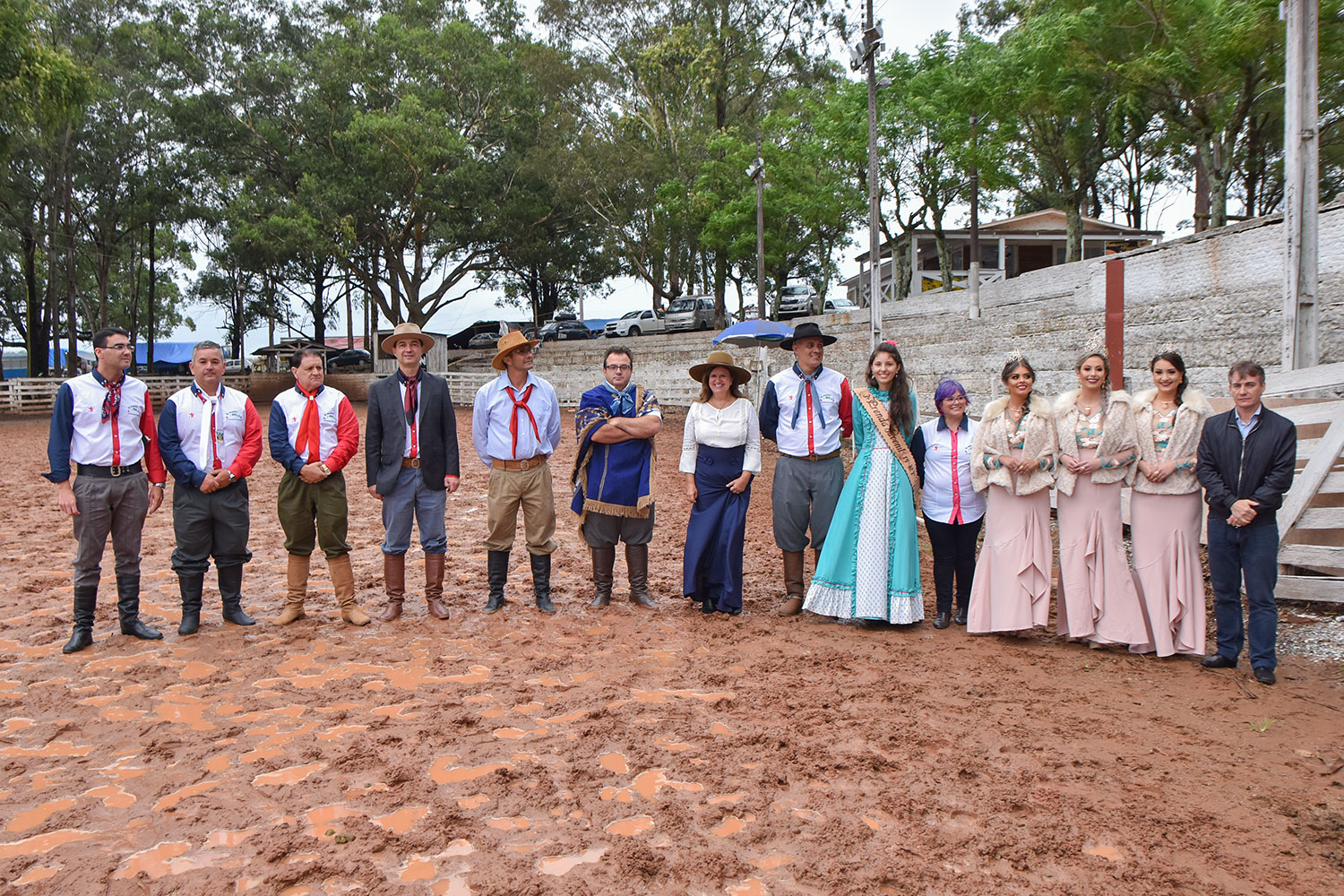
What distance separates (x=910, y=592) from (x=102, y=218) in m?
35.9

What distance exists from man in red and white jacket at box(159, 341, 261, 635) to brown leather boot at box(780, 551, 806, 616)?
10.9 feet

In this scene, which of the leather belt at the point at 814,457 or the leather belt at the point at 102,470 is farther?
the leather belt at the point at 814,457

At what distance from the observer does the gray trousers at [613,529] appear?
5945 millimetres

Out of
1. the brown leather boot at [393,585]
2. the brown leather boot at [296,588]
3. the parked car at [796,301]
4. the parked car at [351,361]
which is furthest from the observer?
the parked car at [351,361]

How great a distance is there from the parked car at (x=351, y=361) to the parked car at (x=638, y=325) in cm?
1017

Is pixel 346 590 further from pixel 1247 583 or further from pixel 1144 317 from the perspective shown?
pixel 1144 317

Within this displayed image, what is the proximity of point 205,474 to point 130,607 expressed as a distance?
866mm

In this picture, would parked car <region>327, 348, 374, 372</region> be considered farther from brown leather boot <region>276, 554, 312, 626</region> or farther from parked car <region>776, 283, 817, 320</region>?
brown leather boot <region>276, 554, 312, 626</region>

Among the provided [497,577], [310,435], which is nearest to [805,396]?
[497,577]

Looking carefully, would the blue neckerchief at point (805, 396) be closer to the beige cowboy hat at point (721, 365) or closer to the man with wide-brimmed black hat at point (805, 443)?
the man with wide-brimmed black hat at point (805, 443)

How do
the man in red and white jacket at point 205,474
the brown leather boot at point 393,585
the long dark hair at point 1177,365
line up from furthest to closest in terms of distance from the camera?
the brown leather boot at point 393,585
the man in red and white jacket at point 205,474
the long dark hair at point 1177,365

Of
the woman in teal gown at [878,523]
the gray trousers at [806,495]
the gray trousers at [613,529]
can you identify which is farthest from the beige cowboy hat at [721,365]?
the gray trousers at [613,529]

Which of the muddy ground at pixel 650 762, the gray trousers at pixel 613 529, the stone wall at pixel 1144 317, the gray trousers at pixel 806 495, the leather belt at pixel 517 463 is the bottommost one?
the muddy ground at pixel 650 762

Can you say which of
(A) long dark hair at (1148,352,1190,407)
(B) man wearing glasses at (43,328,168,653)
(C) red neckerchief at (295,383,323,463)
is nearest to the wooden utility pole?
(A) long dark hair at (1148,352,1190,407)
